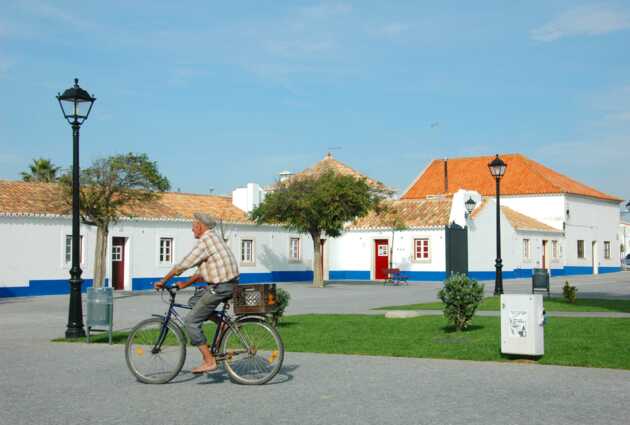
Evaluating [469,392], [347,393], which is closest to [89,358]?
[347,393]

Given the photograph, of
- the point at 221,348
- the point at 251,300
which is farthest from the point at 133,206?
the point at 251,300

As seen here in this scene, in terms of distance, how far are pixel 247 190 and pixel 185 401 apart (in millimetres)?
37755

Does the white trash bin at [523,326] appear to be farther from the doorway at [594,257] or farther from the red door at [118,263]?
the doorway at [594,257]

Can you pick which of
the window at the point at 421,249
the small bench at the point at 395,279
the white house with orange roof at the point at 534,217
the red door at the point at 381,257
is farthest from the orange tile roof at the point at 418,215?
the small bench at the point at 395,279

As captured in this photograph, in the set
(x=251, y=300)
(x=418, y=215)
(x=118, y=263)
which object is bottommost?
(x=251, y=300)

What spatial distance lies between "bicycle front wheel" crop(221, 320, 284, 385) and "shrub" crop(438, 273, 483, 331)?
5938 millimetres

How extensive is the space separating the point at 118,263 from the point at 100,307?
2273cm

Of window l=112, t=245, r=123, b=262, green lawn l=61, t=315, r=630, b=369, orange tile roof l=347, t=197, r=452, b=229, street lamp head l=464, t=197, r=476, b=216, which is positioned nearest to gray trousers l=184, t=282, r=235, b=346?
green lawn l=61, t=315, r=630, b=369

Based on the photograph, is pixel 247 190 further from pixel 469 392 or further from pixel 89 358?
pixel 469 392

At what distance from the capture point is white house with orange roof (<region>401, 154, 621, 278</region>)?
4775 cm

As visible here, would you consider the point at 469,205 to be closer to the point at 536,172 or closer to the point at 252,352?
the point at 536,172

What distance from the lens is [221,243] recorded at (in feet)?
30.5

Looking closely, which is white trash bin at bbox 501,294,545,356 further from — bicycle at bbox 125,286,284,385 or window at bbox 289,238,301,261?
window at bbox 289,238,301,261

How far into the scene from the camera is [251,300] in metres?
9.08
